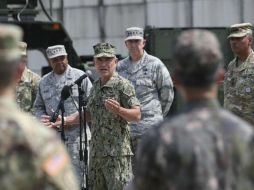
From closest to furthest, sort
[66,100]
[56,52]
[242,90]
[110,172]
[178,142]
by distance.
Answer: [178,142] → [110,172] → [242,90] → [66,100] → [56,52]

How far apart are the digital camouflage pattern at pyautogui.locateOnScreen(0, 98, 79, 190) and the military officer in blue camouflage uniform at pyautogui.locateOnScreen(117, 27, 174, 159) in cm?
527

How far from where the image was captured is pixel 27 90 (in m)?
8.88

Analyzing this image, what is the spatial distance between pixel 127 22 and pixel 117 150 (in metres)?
9.92

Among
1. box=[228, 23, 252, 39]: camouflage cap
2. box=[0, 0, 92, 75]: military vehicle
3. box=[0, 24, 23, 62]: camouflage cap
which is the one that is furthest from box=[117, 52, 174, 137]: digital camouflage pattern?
box=[0, 24, 23, 62]: camouflage cap

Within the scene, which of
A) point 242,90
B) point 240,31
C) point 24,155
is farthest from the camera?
point 240,31

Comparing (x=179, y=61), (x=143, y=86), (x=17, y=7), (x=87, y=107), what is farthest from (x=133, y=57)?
(x=179, y=61)

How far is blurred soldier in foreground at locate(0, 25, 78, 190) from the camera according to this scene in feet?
10.7

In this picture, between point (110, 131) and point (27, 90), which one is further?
point (27, 90)

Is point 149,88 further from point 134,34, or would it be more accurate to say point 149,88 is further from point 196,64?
point 196,64

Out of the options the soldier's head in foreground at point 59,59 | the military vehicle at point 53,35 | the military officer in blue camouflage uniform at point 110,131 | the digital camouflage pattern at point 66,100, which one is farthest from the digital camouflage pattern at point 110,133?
the military vehicle at point 53,35

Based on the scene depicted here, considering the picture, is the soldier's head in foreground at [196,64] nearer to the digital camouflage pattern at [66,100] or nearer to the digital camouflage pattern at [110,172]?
the digital camouflage pattern at [110,172]

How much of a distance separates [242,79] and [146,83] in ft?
3.29

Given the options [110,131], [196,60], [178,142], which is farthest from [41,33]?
[178,142]

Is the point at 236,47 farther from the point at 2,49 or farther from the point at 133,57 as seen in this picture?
the point at 2,49
